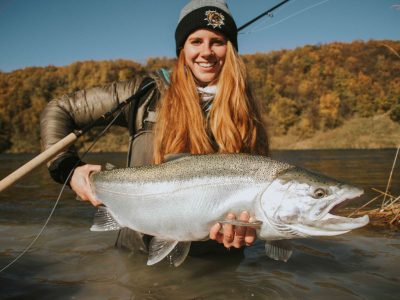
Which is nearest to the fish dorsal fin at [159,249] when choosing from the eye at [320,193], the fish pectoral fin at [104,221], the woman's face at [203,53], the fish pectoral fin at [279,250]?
the fish pectoral fin at [104,221]

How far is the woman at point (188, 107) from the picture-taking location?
141 inches

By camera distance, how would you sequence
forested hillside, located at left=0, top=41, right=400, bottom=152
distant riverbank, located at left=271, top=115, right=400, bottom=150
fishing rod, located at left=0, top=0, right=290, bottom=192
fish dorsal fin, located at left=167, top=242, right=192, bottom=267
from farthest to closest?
forested hillside, located at left=0, top=41, right=400, bottom=152, distant riverbank, located at left=271, top=115, right=400, bottom=150, fishing rod, located at left=0, top=0, right=290, bottom=192, fish dorsal fin, located at left=167, top=242, right=192, bottom=267

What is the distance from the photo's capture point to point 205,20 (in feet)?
12.1

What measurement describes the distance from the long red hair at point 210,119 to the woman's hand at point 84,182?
0.59 meters

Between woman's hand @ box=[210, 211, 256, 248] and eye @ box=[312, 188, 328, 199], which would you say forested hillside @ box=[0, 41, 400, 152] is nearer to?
woman's hand @ box=[210, 211, 256, 248]

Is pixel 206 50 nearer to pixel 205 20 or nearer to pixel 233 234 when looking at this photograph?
pixel 205 20

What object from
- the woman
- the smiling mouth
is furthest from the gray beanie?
the smiling mouth

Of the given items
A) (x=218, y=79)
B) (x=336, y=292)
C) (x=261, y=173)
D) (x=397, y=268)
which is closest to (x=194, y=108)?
(x=218, y=79)

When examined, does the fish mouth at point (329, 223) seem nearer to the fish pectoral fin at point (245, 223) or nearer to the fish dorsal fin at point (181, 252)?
the fish pectoral fin at point (245, 223)

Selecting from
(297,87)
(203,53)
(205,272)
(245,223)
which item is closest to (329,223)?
(245,223)

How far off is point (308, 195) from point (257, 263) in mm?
1492

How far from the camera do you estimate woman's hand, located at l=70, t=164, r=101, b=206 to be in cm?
333

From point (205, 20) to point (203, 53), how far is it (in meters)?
0.31

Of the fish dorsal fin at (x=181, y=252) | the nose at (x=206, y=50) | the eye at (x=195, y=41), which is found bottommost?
the fish dorsal fin at (x=181, y=252)
